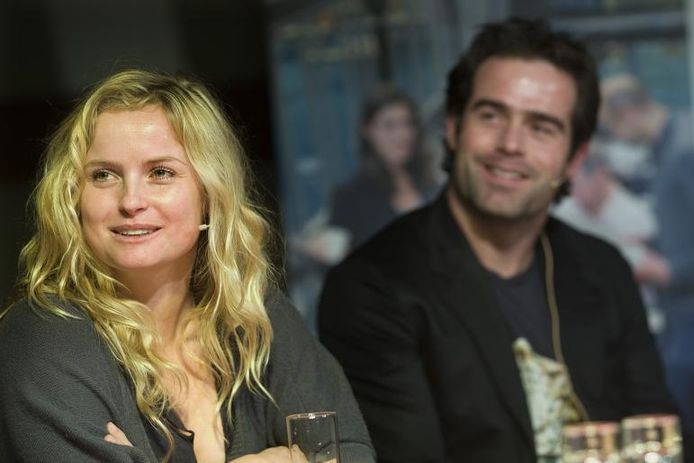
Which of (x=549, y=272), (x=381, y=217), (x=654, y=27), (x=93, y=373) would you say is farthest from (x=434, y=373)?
(x=654, y=27)

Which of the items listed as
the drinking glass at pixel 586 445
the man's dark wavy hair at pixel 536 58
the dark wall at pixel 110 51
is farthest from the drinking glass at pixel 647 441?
the dark wall at pixel 110 51

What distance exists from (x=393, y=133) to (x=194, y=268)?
2301 mm

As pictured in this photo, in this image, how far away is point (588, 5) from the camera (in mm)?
5125

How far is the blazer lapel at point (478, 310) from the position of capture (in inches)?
144

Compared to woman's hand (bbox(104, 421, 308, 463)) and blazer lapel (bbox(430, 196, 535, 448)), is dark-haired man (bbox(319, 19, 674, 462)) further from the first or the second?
woman's hand (bbox(104, 421, 308, 463))

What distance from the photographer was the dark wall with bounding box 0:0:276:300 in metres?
6.66

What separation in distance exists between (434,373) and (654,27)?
203 cm

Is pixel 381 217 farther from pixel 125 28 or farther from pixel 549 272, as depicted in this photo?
pixel 125 28

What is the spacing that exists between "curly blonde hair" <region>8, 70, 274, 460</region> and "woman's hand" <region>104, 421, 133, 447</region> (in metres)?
0.11

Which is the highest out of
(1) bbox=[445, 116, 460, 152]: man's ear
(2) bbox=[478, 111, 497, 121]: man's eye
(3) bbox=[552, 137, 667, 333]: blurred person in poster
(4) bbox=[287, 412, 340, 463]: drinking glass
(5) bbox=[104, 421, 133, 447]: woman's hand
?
(2) bbox=[478, 111, 497, 121]: man's eye

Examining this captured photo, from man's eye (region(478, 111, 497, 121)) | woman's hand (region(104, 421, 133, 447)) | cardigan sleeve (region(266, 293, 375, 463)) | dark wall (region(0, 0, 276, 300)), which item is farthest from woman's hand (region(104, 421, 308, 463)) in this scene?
dark wall (region(0, 0, 276, 300))

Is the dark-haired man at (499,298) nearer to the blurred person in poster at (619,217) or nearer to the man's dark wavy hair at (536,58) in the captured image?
the man's dark wavy hair at (536,58)

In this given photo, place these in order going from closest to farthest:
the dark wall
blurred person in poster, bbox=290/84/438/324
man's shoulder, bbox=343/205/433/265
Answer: man's shoulder, bbox=343/205/433/265, blurred person in poster, bbox=290/84/438/324, the dark wall

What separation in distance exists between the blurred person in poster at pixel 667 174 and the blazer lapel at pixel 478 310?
149 centimetres
